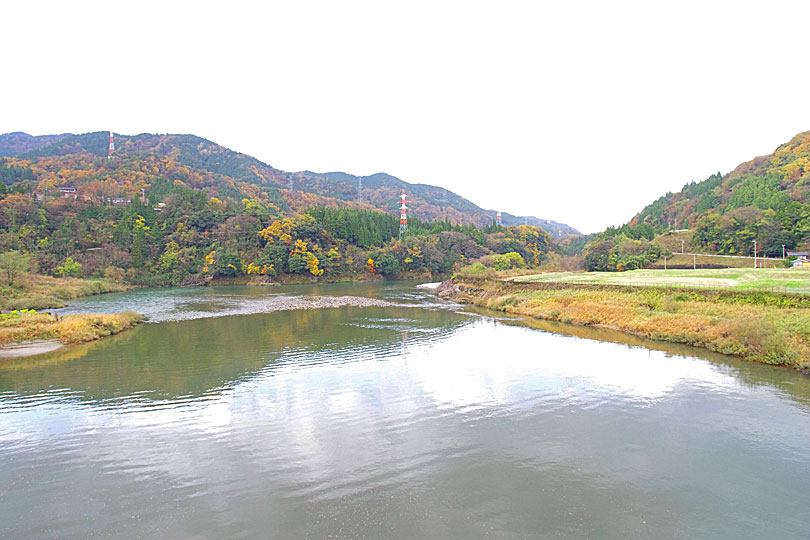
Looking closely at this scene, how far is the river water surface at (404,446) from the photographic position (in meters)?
8.14

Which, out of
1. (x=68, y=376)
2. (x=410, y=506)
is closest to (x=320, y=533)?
(x=410, y=506)

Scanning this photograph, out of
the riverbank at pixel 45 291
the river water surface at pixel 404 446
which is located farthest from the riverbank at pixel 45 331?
the riverbank at pixel 45 291

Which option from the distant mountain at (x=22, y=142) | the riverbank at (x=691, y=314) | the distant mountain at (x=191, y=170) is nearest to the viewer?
the riverbank at (x=691, y=314)

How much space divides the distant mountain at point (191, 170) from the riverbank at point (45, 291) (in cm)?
4792

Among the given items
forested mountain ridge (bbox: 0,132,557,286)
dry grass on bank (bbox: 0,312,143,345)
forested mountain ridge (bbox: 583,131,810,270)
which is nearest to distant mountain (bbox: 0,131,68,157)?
forested mountain ridge (bbox: 0,132,557,286)

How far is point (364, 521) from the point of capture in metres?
8.04

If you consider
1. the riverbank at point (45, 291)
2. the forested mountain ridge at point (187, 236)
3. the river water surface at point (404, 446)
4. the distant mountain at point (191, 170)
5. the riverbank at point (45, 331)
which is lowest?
the river water surface at point (404, 446)

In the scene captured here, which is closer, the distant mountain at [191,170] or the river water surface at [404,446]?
the river water surface at [404,446]

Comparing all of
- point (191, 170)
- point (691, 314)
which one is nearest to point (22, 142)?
point (191, 170)

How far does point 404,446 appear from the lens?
11.1 metres

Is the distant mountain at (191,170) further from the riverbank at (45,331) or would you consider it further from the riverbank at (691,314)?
the riverbank at (691,314)

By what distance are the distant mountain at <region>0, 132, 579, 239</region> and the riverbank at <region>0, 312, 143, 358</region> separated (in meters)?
82.2

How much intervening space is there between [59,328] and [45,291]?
26.0 meters

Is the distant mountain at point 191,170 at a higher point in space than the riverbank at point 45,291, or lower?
higher
